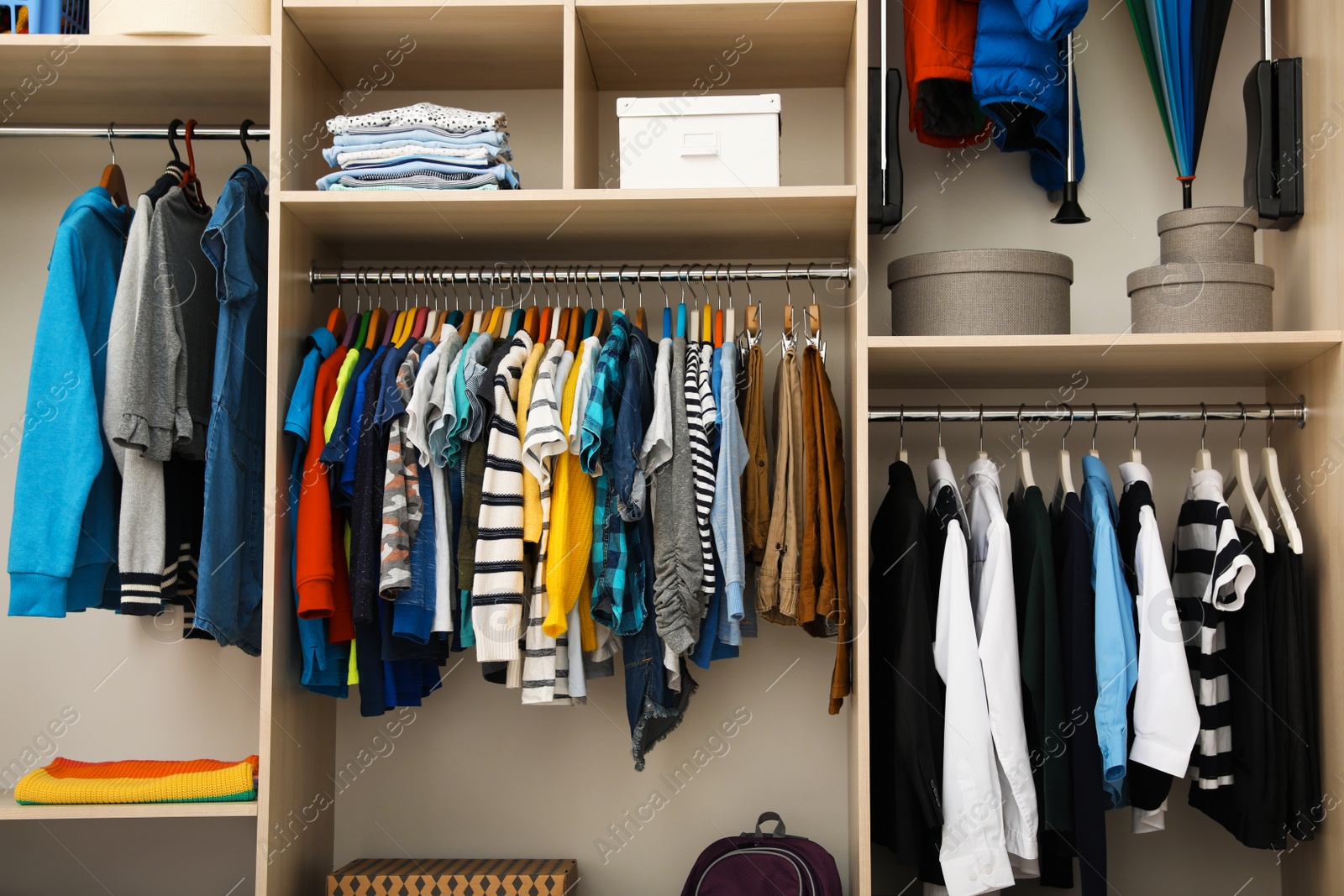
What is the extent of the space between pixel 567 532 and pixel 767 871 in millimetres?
Result: 828

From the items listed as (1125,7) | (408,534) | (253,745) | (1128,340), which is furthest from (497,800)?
(1125,7)

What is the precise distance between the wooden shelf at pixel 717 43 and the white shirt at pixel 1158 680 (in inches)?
49.8


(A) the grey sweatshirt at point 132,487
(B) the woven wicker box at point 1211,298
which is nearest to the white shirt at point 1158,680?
(B) the woven wicker box at point 1211,298

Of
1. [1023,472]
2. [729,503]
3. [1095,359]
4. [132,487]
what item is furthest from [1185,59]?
[132,487]

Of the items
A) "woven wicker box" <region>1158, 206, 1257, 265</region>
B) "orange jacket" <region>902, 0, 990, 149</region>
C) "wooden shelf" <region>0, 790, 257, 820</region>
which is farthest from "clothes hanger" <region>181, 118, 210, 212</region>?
"woven wicker box" <region>1158, 206, 1257, 265</region>

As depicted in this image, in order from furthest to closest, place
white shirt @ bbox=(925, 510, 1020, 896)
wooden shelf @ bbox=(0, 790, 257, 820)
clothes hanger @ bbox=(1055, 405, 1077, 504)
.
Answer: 1. clothes hanger @ bbox=(1055, 405, 1077, 504)
2. wooden shelf @ bbox=(0, 790, 257, 820)
3. white shirt @ bbox=(925, 510, 1020, 896)

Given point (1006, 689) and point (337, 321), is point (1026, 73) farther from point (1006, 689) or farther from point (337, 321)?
point (337, 321)

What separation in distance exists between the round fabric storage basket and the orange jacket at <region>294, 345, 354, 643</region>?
28.3 inches

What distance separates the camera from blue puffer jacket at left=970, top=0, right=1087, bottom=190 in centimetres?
201

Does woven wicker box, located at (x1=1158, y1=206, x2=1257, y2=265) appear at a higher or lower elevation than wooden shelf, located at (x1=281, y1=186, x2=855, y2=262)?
lower

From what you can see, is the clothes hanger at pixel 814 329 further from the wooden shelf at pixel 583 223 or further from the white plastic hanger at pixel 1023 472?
the white plastic hanger at pixel 1023 472

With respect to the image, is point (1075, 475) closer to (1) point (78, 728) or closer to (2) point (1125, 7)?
(2) point (1125, 7)

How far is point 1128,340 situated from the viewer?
6.75ft

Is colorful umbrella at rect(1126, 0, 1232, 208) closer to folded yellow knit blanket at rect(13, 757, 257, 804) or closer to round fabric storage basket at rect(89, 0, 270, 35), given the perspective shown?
round fabric storage basket at rect(89, 0, 270, 35)
